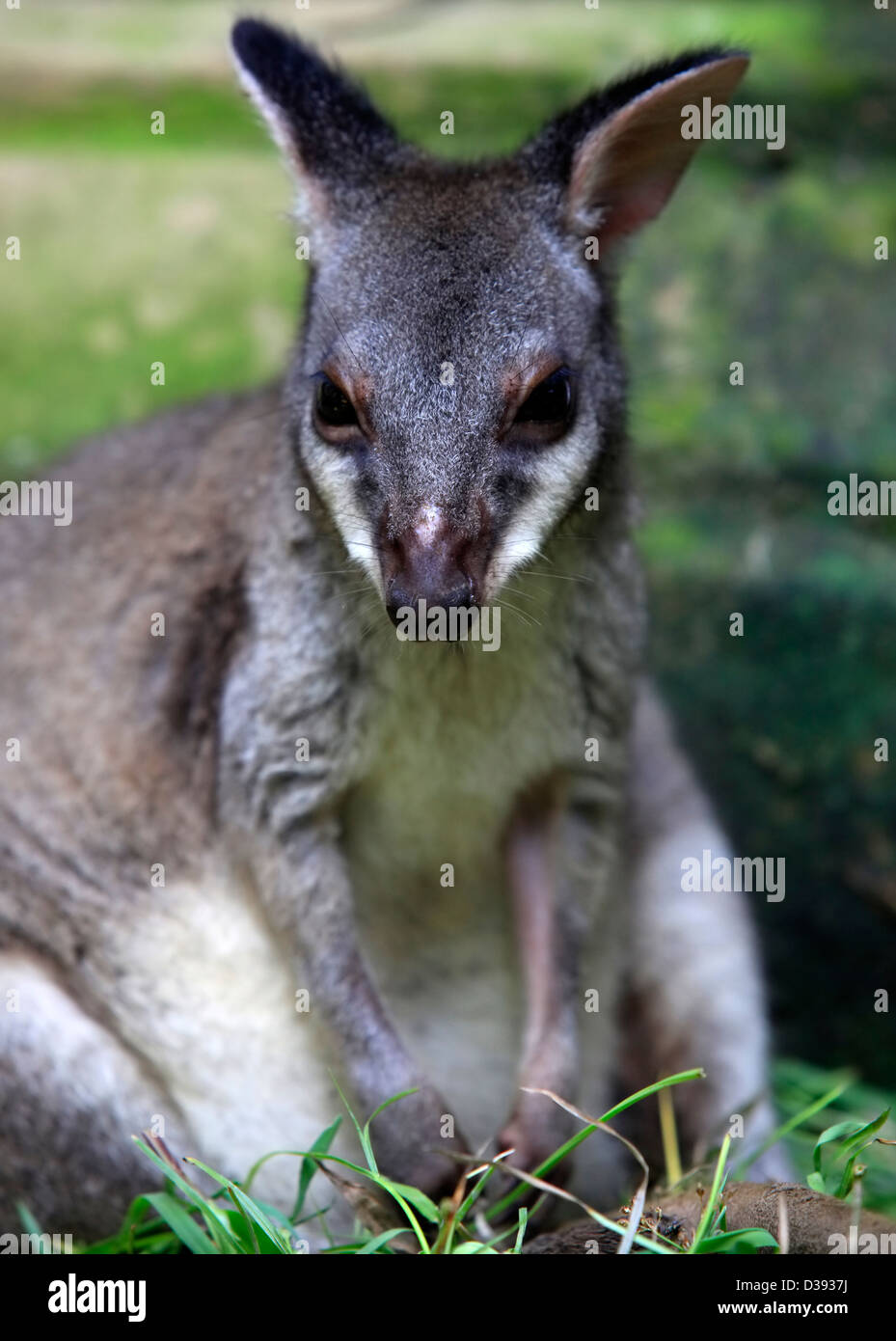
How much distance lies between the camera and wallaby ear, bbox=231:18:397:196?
4.60m

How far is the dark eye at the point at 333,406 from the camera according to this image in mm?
4238

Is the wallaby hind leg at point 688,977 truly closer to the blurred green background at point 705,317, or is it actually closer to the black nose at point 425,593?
the blurred green background at point 705,317

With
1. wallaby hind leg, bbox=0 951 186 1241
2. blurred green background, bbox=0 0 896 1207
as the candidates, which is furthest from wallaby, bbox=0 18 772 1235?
blurred green background, bbox=0 0 896 1207

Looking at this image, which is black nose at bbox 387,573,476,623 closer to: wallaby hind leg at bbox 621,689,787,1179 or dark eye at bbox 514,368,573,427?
dark eye at bbox 514,368,573,427

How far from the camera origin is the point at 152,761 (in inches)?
207

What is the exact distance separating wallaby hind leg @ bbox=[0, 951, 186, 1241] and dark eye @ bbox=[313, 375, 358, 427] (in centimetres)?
200

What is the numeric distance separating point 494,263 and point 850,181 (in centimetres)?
343

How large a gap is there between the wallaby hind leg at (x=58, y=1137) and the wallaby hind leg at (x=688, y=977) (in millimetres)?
1927

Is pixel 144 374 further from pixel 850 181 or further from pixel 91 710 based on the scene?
pixel 850 181

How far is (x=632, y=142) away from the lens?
464 centimetres

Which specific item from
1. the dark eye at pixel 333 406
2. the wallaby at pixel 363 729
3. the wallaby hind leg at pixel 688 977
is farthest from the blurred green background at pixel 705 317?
the dark eye at pixel 333 406

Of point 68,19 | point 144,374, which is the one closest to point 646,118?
point 144,374

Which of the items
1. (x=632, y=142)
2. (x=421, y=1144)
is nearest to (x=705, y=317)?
(x=632, y=142)

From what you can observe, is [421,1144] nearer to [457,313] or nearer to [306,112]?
[457,313]
